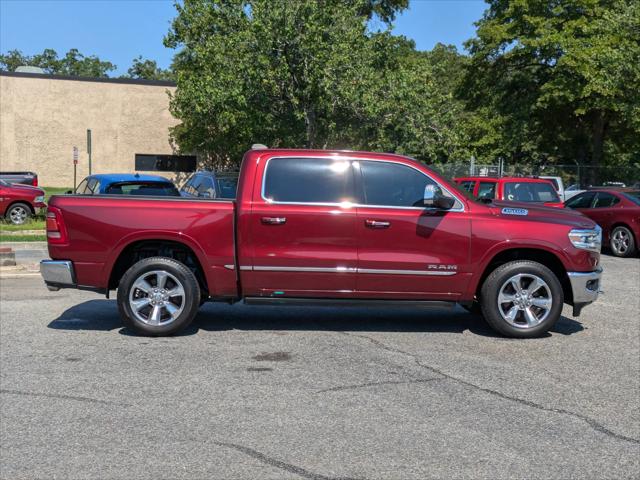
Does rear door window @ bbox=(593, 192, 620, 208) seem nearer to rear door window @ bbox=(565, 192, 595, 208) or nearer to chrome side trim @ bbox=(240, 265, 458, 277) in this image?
rear door window @ bbox=(565, 192, 595, 208)

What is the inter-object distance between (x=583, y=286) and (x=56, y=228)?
557cm

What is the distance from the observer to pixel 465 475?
4.41 m

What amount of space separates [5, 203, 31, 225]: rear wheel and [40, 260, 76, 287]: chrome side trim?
47.5ft

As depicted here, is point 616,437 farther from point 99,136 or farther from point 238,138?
point 99,136

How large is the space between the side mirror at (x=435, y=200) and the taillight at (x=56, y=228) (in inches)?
149

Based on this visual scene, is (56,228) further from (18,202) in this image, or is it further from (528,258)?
(18,202)

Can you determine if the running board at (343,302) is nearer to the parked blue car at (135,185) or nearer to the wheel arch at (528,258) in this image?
the wheel arch at (528,258)

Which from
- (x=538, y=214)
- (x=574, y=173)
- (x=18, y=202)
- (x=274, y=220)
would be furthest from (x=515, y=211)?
(x=574, y=173)

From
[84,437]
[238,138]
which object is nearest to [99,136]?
[238,138]

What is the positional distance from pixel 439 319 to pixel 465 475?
488 centimetres

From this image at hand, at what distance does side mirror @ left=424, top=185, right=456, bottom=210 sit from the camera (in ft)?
25.6

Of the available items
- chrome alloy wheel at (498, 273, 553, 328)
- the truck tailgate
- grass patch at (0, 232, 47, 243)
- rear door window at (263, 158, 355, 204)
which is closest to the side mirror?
rear door window at (263, 158, 355, 204)

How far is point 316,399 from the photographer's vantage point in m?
5.80

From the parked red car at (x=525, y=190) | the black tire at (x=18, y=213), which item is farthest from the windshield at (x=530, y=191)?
the black tire at (x=18, y=213)
